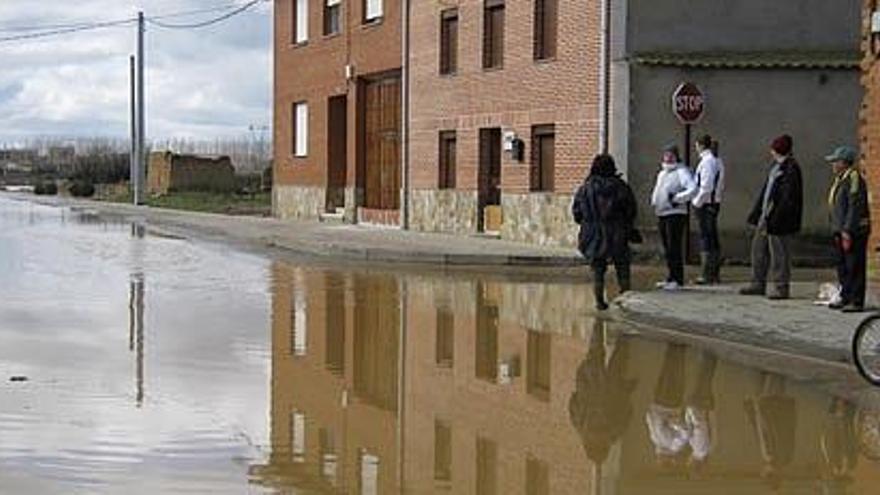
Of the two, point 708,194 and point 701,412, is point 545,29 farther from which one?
point 701,412

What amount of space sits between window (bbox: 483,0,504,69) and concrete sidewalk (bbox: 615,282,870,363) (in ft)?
44.5

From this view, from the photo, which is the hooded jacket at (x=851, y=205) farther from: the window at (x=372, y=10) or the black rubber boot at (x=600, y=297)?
the window at (x=372, y=10)

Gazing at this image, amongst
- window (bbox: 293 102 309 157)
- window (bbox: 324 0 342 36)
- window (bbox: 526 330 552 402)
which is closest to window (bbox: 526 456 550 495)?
window (bbox: 526 330 552 402)

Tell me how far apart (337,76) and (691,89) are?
18734 millimetres

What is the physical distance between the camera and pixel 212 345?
13.6 m

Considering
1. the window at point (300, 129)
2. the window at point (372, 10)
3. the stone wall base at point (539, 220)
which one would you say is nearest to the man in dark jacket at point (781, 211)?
the stone wall base at point (539, 220)

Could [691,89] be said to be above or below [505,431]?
above

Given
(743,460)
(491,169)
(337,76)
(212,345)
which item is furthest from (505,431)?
(337,76)

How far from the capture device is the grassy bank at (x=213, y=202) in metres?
52.9

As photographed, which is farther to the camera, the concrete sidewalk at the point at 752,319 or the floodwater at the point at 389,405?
the concrete sidewalk at the point at 752,319

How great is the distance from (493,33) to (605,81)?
5994 mm

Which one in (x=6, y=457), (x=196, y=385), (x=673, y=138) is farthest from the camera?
(x=673, y=138)

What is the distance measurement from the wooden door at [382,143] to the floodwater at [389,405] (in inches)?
724

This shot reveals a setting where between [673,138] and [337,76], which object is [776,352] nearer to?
[673,138]
